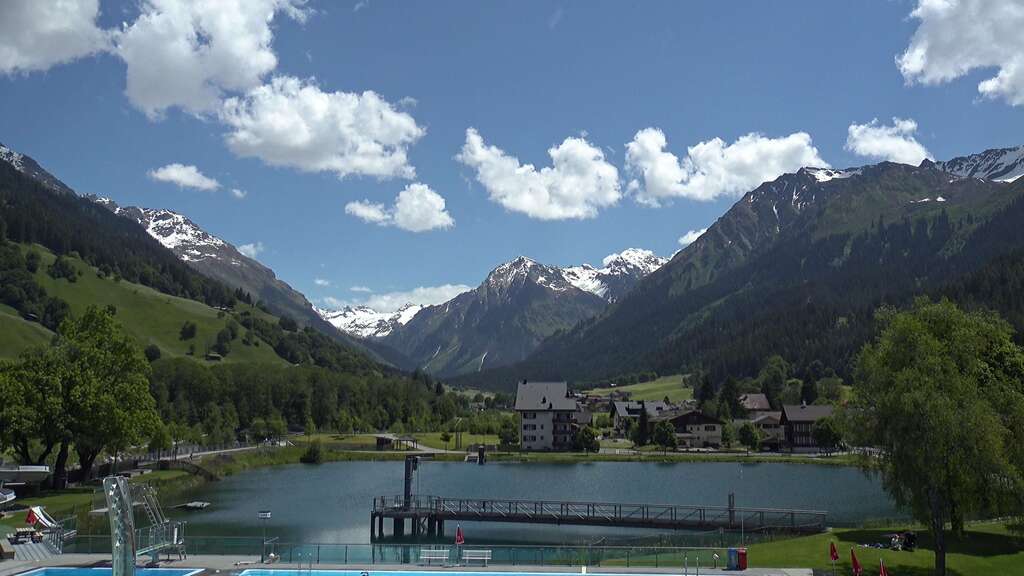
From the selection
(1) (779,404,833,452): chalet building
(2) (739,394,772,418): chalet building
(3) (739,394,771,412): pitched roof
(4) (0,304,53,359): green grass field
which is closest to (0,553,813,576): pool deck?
(1) (779,404,833,452): chalet building

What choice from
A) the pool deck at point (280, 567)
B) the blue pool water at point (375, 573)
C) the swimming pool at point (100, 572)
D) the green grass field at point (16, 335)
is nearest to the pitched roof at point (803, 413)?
the pool deck at point (280, 567)

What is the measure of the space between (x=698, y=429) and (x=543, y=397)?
31781 mm

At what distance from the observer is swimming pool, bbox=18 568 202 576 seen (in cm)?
3856

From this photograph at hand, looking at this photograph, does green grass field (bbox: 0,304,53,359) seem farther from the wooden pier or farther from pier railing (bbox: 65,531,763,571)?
pier railing (bbox: 65,531,763,571)

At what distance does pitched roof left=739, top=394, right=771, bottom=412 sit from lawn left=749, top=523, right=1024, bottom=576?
467 feet

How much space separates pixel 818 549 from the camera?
43.2m

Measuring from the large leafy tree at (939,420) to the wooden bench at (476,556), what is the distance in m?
19.4

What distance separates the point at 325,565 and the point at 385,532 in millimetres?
21938

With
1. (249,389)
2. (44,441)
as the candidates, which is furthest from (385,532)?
(249,389)

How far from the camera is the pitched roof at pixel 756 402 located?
188200 mm

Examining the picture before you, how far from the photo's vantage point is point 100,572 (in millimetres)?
39469

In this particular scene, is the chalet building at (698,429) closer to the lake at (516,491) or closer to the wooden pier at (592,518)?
the lake at (516,491)

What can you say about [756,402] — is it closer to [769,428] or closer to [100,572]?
[769,428]

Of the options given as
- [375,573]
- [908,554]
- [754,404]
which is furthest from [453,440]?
[908,554]
